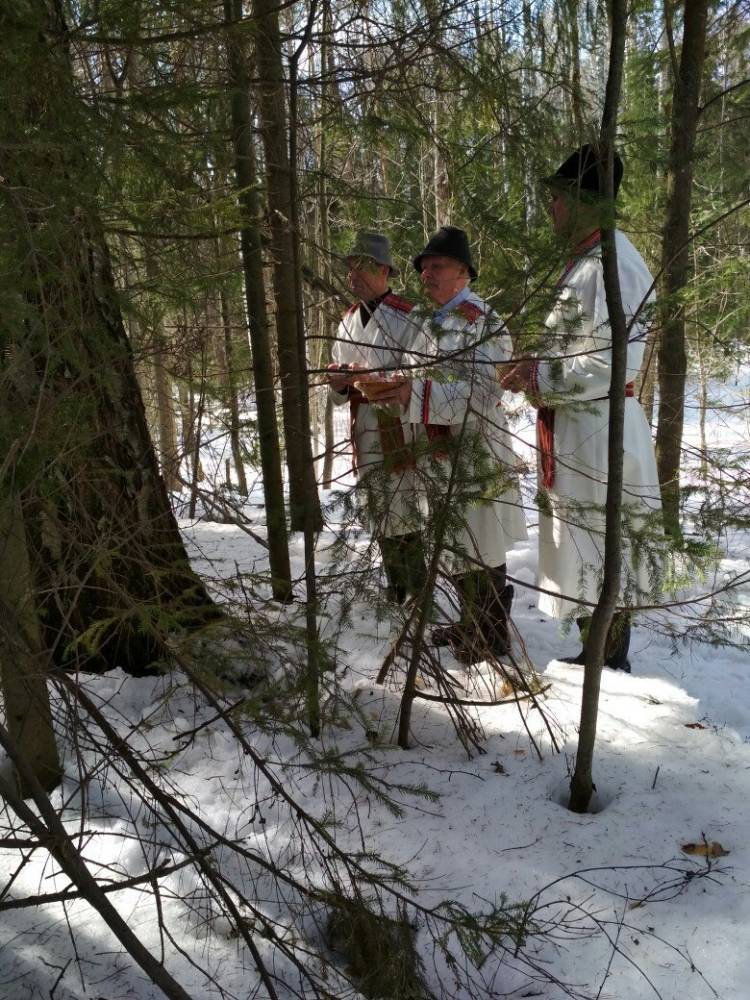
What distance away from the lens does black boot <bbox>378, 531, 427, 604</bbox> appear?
9.04 ft

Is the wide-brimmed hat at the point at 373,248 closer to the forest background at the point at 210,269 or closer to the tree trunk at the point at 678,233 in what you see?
the forest background at the point at 210,269

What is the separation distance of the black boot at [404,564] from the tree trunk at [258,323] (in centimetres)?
52

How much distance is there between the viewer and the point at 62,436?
2.17 m

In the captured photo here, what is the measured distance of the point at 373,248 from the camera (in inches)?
144

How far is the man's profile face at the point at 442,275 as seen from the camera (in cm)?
350

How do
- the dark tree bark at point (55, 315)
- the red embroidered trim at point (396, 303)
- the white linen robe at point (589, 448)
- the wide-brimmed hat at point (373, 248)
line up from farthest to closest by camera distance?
1. the red embroidered trim at point (396, 303)
2. the wide-brimmed hat at point (373, 248)
3. the white linen robe at point (589, 448)
4. the dark tree bark at point (55, 315)

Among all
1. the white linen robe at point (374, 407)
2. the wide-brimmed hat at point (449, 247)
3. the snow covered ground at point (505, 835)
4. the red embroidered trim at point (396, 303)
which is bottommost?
the snow covered ground at point (505, 835)

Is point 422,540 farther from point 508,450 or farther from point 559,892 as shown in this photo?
point 559,892

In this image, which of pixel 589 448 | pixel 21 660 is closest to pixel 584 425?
pixel 589 448

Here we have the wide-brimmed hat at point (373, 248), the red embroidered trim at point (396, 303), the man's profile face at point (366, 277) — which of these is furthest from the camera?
the red embroidered trim at point (396, 303)

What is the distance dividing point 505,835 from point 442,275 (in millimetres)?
2454

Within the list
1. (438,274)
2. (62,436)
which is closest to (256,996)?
(62,436)

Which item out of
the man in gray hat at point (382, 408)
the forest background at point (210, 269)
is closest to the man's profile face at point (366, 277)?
the man in gray hat at point (382, 408)

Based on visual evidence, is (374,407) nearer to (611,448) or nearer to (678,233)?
(611,448)
